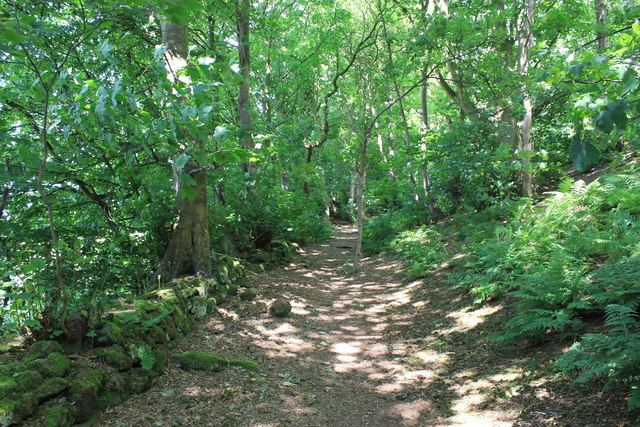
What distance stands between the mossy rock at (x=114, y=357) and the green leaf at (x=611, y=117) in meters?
3.97

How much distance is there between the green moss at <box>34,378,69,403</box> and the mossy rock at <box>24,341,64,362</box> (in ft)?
1.11

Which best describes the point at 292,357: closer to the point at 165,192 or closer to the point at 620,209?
the point at 165,192

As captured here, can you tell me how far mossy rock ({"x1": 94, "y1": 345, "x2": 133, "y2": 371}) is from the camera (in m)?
3.42

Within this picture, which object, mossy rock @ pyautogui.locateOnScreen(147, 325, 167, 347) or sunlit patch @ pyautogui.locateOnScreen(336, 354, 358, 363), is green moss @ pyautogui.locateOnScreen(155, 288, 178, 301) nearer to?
mossy rock @ pyautogui.locateOnScreen(147, 325, 167, 347)

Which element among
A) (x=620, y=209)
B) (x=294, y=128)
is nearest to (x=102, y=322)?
(x=620, y=209)

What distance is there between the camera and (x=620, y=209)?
5508mm

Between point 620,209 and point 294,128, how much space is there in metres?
8.81

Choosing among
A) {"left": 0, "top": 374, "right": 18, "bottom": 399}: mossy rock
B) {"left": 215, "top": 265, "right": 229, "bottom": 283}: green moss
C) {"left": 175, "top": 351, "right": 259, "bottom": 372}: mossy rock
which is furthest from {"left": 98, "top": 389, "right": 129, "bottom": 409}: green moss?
{"left": 215, "top": 265, "right": 229, "bottom": 283}: green moss

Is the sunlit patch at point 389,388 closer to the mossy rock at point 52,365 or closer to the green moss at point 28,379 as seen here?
the mossy rock at point 52,365

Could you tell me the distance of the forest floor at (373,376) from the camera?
3.11m

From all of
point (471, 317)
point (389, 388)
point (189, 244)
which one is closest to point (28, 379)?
point (389, 388)

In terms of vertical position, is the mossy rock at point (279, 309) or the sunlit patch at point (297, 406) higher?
the mossy rock at point (279, 309)

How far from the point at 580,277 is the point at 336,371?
9.65ft

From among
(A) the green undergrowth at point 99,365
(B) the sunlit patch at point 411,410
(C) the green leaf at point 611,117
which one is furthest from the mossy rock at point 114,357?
(C) the green leaf at point 611,117
